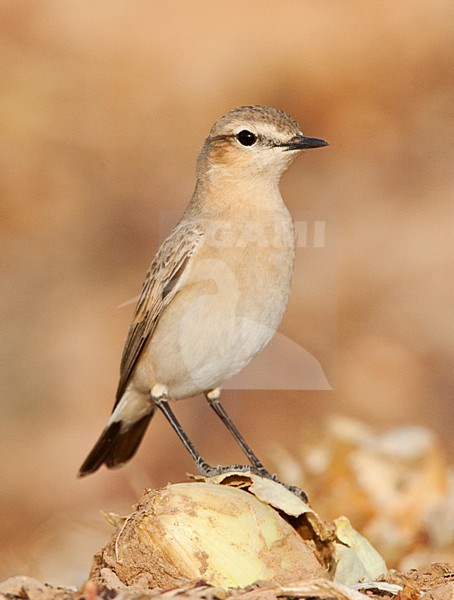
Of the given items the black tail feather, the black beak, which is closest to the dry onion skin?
the black beak

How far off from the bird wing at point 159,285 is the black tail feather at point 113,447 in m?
0.26

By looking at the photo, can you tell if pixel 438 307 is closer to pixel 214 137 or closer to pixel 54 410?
pixel 214 137

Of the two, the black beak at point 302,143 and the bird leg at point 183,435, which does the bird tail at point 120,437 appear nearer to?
the bird leg at point 183,435

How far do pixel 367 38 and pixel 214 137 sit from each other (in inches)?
38.1

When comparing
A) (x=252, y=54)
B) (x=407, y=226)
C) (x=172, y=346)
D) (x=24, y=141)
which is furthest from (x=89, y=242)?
(x=407, y=226)

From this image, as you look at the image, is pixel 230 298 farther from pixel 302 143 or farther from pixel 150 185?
pixel 150 185

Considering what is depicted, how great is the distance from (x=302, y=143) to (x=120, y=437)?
4.51ft

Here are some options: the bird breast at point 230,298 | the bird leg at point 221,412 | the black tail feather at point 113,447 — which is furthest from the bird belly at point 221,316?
the black tail feather at point 113,447

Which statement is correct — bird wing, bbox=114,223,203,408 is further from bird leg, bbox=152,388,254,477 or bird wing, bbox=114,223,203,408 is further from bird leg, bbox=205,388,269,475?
bird leg, bbox=205,388,269,475

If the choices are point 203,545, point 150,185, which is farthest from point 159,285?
point 203,545

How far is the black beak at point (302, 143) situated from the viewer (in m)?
3.07

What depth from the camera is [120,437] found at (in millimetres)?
3748

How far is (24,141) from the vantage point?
3.73 meters

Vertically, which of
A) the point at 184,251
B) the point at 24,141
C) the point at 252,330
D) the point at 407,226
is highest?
the point at 24,141
